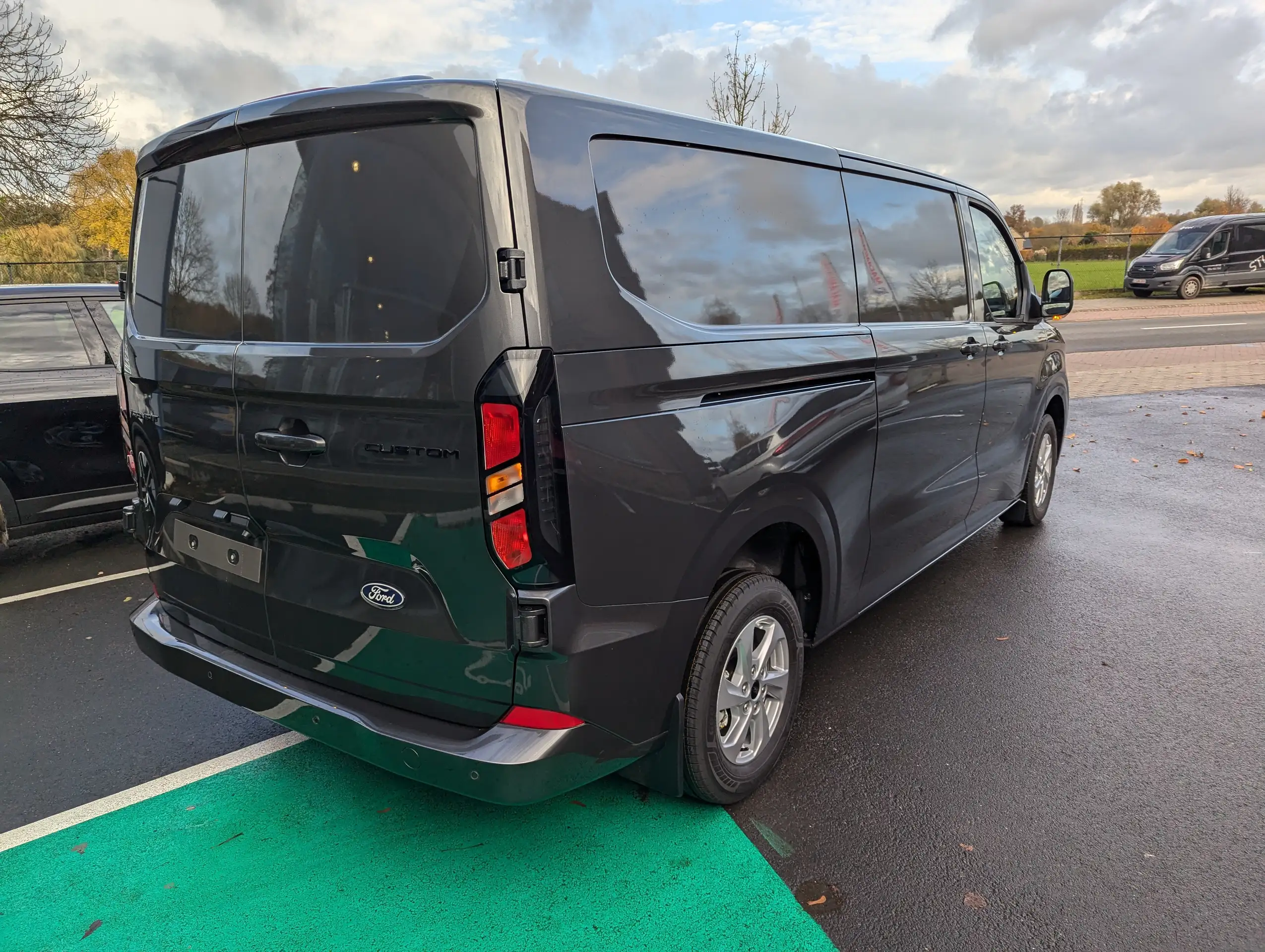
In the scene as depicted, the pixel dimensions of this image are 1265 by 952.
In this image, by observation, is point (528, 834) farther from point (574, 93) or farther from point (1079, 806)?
point (574, 93)

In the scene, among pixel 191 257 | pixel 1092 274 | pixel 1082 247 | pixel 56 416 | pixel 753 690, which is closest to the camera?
pixel 191 257

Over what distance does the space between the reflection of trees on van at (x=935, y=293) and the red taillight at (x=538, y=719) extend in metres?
2.43

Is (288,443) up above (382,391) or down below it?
below

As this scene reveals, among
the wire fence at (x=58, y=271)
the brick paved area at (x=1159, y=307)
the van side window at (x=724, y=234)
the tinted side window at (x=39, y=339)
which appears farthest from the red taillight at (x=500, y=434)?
the brick paved area at (x=1159, y=307)

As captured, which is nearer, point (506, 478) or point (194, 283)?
point (506, 478)

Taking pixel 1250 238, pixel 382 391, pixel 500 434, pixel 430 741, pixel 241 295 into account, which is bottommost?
pixel 430 741

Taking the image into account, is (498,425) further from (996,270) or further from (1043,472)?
(1043,472)

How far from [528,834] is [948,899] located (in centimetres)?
127

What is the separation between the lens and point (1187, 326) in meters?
19.4

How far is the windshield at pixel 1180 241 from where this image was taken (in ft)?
83.2

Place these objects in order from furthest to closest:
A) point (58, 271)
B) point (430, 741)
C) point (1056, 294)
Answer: point (58, 271)
point (1056, 294)
point (430, 741)

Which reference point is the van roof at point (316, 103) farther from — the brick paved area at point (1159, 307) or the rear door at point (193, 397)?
the brick paved area at point (1159, 307)

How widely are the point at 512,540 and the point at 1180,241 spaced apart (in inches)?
1203

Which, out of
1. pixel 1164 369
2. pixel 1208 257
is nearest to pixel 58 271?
pixel 1164 369
